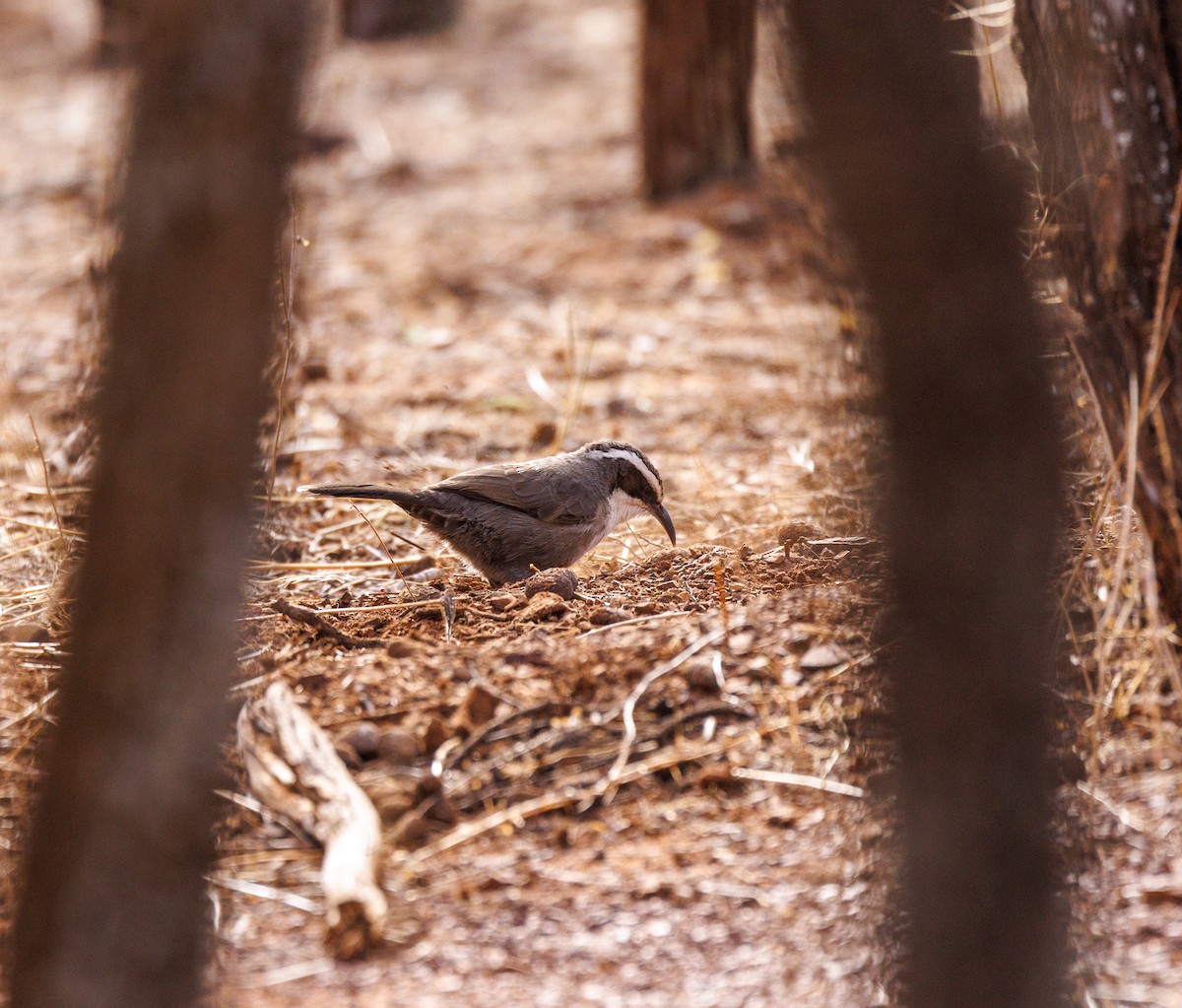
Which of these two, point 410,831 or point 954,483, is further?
point 410,831

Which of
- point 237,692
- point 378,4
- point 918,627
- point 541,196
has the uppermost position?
point 378,4

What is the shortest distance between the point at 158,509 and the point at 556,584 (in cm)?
280

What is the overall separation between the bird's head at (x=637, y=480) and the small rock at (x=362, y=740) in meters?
1.84

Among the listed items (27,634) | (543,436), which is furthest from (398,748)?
(543,436)

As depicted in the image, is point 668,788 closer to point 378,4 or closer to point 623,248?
point 623,248

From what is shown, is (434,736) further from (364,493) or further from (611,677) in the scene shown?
(364,493)

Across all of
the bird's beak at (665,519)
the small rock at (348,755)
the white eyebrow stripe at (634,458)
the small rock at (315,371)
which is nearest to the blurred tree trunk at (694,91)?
the small rock at (315,371)

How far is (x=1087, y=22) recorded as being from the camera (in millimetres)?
3650

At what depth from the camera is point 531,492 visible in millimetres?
5270

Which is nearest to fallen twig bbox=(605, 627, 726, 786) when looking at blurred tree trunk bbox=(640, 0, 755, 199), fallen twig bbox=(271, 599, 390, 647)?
fallen twig bbox=(271, 599, 390, 647)

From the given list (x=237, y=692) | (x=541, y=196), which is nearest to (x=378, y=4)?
(x=541, y=196)

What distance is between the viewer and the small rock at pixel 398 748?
3768mm

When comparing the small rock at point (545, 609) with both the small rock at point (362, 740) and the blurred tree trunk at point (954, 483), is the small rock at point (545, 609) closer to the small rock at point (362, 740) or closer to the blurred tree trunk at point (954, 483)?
the small rock at point (362, 740)

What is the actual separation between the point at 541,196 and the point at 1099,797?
28.6 feet
